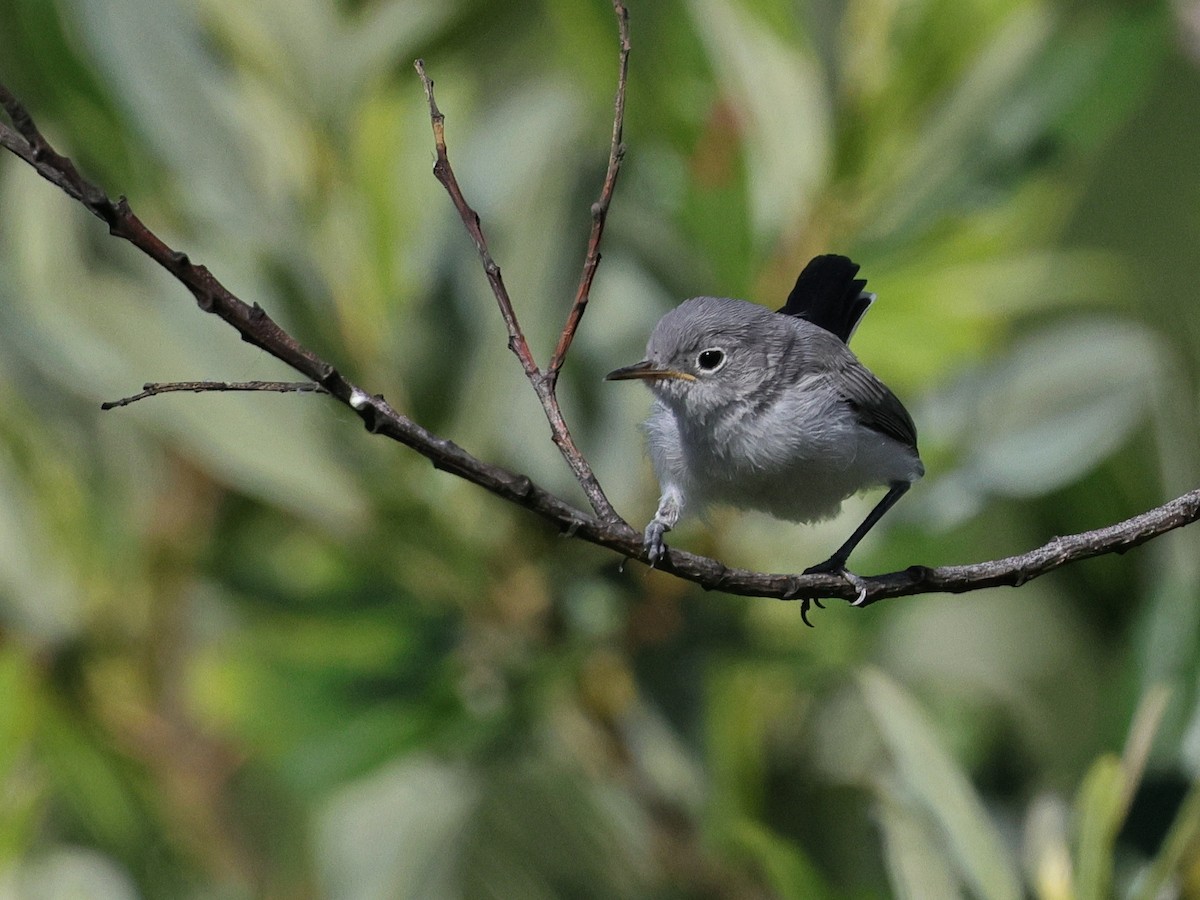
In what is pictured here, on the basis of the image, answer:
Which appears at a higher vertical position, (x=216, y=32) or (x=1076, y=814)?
(x=216, y=32)

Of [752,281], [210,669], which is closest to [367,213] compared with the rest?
[752,281]

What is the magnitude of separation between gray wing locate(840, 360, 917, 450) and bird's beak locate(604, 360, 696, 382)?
0.19 m

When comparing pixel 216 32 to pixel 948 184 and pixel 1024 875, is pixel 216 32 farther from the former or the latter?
pixel 1024 875

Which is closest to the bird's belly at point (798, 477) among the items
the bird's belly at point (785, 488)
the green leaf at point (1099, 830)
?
the bird's belly at point (785, 488)

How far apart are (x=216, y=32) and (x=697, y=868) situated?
1222 millimetres

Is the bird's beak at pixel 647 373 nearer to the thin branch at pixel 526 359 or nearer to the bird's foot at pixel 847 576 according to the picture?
the bird's foot at pixel 847 576

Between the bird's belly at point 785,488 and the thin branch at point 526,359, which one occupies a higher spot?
the bird's belly at point 785,488

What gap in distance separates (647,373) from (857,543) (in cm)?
30

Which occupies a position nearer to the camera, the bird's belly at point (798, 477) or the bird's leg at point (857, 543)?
the bird's leg at point (857, 543)

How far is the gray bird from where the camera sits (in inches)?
60.2

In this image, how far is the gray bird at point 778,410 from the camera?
1528 mm

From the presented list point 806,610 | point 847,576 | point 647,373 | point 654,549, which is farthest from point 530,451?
point 654,549

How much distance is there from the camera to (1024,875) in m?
1.51

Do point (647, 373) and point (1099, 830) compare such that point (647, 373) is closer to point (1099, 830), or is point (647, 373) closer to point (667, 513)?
point (667, 513)
